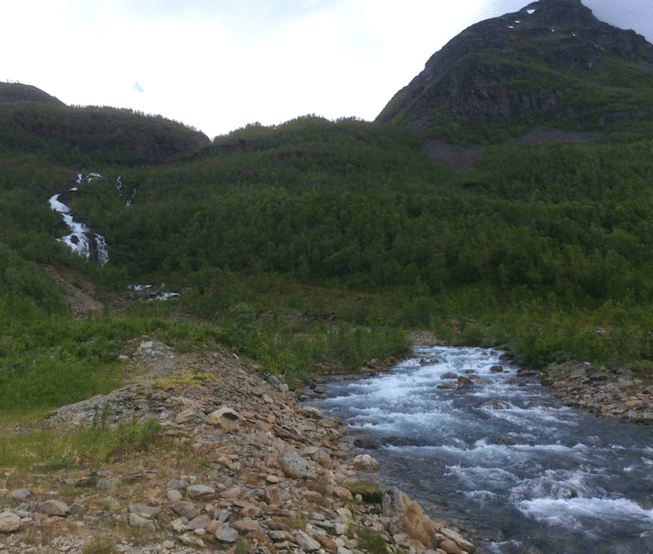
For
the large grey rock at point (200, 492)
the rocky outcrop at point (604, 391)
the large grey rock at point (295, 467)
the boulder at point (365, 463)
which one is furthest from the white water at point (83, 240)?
the large grey rock at point (200, 492)

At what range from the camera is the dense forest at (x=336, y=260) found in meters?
20.9

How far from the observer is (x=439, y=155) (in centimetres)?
14575

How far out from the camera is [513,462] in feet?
38.7

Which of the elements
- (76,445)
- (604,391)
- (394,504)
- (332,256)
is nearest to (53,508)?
(76,445)

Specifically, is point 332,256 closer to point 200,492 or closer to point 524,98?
point 200,492

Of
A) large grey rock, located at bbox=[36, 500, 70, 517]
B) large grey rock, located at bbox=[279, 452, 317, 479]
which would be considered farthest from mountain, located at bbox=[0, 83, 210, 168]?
large grey rock, located at bbox=[36, 500, 70, 517]

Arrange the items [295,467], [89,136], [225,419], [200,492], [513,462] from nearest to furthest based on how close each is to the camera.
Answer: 1. [200,492]
2. [295,467]
3. [225,419]
4. [513,462]
5. [89,136]

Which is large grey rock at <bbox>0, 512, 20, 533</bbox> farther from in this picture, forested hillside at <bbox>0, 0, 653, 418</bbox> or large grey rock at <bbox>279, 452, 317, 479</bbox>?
forested hillside at <bbox>0, 0, 653, 418</bbox>

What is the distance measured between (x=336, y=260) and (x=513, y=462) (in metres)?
52.8

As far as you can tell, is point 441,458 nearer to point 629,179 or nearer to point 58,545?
point 58,545

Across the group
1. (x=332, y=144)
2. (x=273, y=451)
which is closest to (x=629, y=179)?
(x=332, y=144)

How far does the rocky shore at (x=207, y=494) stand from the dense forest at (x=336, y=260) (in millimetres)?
3867

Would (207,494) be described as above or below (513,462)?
above

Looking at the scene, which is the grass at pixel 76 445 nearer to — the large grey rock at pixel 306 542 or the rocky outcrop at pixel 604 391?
the large grey rock at pixel 306 542
